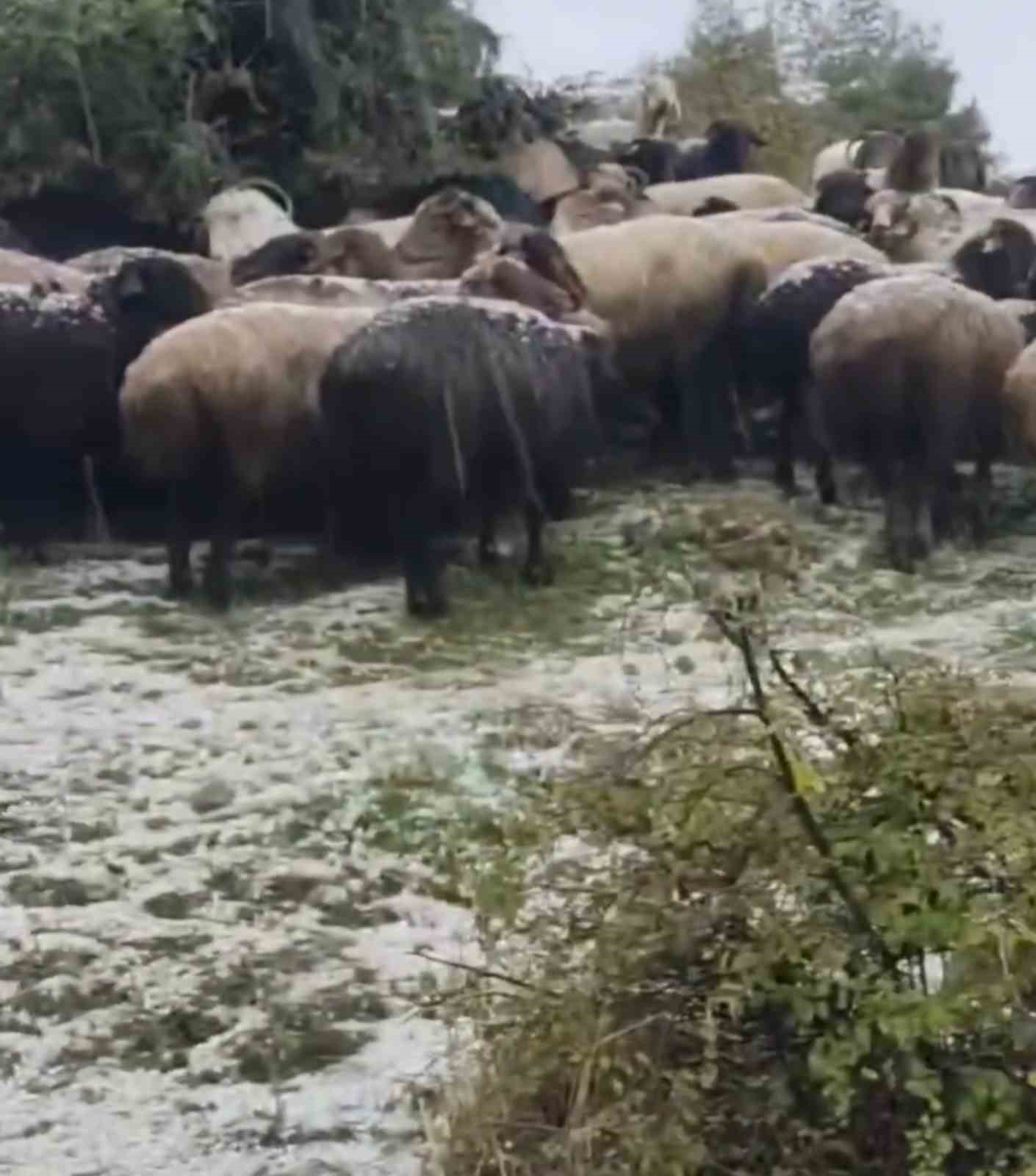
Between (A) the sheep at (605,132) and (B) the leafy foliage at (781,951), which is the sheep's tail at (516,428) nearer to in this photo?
(B) the leafy foliage at (781,951)

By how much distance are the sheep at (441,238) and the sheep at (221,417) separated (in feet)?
11.3

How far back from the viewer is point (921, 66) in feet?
123

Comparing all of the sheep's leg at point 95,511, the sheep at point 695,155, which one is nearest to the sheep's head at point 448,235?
the sheep's leg at point 95,511

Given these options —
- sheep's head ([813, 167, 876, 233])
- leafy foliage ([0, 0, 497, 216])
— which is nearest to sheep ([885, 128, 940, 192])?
sheep's head ([813, 167, 876, 233])

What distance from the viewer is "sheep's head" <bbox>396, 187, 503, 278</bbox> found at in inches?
607

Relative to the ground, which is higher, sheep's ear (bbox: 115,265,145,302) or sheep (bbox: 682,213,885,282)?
sheep's ear (bbox: 115,265,145,302)

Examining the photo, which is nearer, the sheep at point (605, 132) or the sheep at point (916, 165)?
the sheep at point (916, 165)

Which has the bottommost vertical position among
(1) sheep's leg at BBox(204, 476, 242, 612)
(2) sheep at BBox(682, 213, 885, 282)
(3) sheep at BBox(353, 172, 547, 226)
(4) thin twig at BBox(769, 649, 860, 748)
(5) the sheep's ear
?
(1) sheep's leg at BBox(204, 476, 242, 612)

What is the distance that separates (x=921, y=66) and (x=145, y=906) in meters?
31.5

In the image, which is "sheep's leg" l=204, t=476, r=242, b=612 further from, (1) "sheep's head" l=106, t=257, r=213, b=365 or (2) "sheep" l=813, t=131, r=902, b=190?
(2) "sheep" l=813, t=131, r=902, b=190

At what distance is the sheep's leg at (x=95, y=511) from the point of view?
12594 millimetres

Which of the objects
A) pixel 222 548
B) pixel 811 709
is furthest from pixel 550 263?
pixel 811 709

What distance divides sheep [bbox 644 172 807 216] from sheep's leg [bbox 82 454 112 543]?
26.7 feet

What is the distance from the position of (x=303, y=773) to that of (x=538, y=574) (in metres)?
3.06
